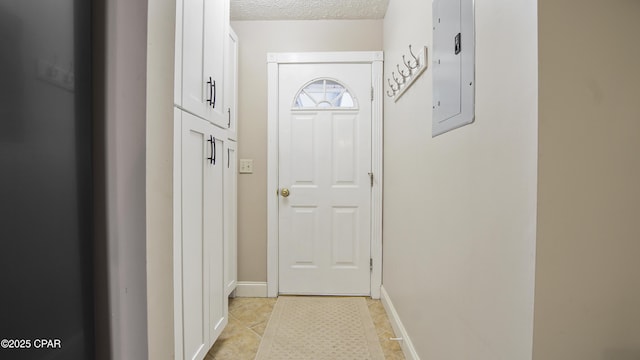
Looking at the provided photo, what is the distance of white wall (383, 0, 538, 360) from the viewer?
0.73 m

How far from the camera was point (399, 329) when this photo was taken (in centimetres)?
195

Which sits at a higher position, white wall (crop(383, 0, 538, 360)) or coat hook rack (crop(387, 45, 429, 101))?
coat hook rack (crop(387, 45, 429, 101))

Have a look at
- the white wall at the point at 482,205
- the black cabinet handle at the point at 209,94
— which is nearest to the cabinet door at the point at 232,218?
the black cabinet handle at the point at 209,94

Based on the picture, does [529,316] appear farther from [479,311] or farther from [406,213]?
[406,213]

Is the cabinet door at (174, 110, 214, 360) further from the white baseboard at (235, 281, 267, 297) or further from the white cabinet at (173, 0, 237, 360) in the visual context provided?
the white baseboard at (235, 281, 267, 297)

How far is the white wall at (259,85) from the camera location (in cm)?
273

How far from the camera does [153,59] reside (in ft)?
2.21

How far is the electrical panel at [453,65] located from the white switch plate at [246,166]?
5.76 feet

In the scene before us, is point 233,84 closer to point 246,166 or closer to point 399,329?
point 246,166

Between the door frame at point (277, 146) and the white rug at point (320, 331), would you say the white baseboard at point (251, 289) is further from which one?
the white rug at point (320, 331)

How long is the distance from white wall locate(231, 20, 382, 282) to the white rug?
50cm

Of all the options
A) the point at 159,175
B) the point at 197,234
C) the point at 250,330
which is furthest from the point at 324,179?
the point at 159,175

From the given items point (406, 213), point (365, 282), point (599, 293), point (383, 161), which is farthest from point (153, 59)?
point (365, 282)

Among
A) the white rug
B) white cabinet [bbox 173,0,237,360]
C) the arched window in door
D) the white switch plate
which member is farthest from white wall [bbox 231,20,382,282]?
white cabinet [bbox 173,0,237,360]
